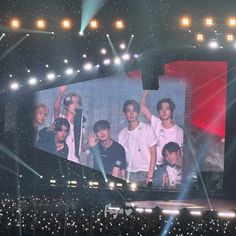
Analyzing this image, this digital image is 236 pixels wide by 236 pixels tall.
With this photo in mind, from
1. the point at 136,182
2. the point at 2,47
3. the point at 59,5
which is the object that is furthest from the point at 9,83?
the point at 136,182

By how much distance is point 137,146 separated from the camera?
65.9ft

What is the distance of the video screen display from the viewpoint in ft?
63.6

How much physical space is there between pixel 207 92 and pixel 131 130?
3.15 m

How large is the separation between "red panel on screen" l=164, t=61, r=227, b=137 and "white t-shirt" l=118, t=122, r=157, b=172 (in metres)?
1.70

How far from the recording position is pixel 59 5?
60.1ft

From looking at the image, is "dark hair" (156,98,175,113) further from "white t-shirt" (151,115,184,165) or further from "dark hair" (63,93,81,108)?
"dark hair" (63,93,81,108)

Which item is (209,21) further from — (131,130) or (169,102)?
(131,130)

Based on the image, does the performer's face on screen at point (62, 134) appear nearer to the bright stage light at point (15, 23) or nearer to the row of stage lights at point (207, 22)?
the bright stage light at point (15, 23)

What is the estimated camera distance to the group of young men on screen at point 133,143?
19.5 m

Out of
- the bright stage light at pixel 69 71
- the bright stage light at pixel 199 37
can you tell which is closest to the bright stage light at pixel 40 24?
the bright stage light at pixel 69 71

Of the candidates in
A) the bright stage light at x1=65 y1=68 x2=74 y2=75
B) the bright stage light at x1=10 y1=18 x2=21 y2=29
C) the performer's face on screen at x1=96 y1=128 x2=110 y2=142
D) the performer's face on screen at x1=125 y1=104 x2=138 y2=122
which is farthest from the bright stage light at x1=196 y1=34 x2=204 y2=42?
the bright stage light at x1=10 y1=18 x2=21 y2=29

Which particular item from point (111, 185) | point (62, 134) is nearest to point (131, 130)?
point (111, 185)

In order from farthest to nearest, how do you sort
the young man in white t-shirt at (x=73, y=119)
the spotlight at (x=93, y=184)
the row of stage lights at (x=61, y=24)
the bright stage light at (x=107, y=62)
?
the spotlight at (x=93, y=184) < the young man in white t-shirt at (x=73, y=119) < the bright stage light at (x=107, y=62) < the row of stage lights at (x=61, y=24)

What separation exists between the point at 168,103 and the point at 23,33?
580 centimetres
